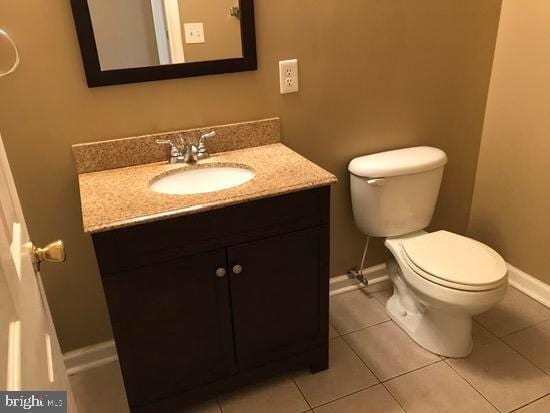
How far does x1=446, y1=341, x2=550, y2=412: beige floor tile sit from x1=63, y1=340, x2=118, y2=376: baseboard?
1412 millimetres

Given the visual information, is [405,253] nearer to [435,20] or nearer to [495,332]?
[495,332]

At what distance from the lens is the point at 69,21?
1.42 metres

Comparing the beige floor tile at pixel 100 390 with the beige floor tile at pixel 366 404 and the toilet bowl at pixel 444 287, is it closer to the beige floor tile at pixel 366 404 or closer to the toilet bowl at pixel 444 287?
the beige floor tile at pixel 366 404

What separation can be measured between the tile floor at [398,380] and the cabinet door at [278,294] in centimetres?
18

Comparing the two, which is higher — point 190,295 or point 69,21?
point 69,21

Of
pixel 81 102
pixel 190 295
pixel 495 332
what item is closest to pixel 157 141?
pixel 81 102

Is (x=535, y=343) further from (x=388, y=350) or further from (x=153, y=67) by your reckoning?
(x=153, y=67)

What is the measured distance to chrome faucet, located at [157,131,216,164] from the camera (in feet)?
5.44

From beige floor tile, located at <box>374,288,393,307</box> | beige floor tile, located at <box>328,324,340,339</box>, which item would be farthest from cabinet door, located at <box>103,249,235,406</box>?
beige floor tile, located at <box>374,288,393,307</box>

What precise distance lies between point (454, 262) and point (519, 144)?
0.74 m

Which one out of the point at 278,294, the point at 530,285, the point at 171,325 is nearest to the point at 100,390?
the point at 171,325

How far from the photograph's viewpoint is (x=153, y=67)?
1.55m

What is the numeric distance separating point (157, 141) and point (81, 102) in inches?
11.0

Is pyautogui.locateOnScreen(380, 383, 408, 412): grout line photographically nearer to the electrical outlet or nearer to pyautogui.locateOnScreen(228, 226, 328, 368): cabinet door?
pyautogui.locateOnScreen(228, 226, 328, 368): cabinet door
